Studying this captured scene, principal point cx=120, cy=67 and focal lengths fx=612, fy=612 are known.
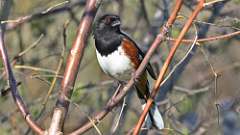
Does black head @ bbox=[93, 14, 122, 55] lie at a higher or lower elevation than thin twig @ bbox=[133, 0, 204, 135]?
lower

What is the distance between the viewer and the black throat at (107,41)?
3951mm

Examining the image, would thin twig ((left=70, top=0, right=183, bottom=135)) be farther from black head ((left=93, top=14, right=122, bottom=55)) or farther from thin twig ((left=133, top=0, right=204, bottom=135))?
black head ((left=93, top=14, right=122, bottom=55))

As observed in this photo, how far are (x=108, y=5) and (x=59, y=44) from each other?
614 millimetres

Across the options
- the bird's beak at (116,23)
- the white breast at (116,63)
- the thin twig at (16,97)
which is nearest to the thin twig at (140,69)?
the thin twig at (16,97)

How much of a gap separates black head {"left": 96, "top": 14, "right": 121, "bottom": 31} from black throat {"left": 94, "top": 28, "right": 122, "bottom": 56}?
0.07ft

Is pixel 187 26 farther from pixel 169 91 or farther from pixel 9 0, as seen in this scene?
pixel 169 91

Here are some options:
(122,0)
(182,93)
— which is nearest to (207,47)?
(182,93)

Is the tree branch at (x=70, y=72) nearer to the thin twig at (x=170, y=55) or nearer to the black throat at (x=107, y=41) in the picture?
the thin twig at (x=170, y=55)

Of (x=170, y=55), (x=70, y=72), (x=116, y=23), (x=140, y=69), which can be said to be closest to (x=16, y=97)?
(x=70, y=72)

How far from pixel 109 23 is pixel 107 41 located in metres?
0.15

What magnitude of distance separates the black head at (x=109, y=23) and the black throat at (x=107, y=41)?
21 mm

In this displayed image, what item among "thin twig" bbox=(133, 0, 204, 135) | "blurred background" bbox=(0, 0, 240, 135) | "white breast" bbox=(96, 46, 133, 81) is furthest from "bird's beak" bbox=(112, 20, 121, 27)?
"thin twig" bbox=(133, 0, 204, 135)

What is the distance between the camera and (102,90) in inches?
220

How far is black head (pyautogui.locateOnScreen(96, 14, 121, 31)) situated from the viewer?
13.2ft
